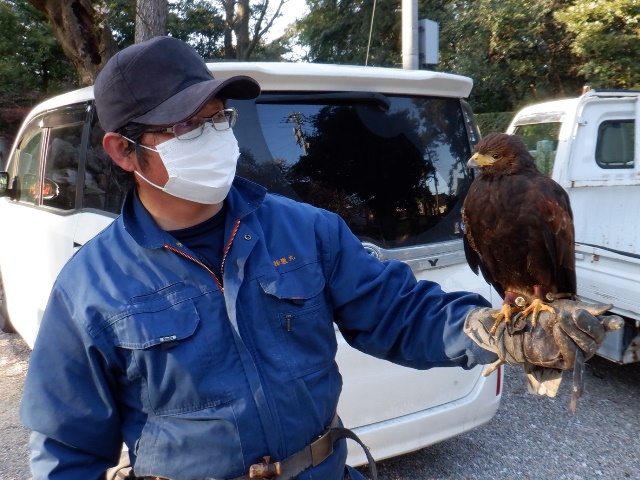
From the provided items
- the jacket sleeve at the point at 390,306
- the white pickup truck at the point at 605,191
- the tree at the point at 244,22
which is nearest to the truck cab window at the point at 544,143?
the white pickup truck at the point at 605,191

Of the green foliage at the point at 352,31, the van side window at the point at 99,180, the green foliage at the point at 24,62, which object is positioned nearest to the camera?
the van side window at the point at 99,180

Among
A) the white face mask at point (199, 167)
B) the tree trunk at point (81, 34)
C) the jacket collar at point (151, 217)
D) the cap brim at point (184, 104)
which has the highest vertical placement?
the tree trunk at point (81, 34)

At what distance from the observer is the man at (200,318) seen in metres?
1.63

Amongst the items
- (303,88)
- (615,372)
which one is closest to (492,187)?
(303,88)

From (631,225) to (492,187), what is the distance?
9.28 ft

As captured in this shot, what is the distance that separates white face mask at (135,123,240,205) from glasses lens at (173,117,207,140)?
1 cm

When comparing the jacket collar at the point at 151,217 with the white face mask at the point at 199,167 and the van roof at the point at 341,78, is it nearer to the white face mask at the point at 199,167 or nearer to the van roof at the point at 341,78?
the white face mask at the point at 199,167

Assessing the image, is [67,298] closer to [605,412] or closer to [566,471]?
[566,471]

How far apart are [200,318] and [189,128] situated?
0.63 metres

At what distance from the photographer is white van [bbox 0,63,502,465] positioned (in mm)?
3027

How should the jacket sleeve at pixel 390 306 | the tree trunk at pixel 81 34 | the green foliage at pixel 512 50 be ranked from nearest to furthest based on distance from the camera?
the jacket sleeve at pixel 390 306 < the tree trunk at pixel 81 34 < the green foliage at pixel 512 50

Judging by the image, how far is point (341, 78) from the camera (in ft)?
10.0

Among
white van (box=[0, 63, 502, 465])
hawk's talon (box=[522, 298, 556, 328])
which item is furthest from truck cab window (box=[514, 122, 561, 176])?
hawk's talon (box=[522, 298, 556, 328])

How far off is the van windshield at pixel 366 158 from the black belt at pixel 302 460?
1467 millimetres
